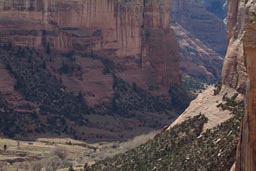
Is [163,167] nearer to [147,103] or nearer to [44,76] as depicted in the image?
[44,76]

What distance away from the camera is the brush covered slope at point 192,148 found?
3197 cm

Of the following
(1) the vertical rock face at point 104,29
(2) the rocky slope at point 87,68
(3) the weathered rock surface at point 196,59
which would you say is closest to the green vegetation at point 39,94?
(2) the rocky slope at point 87,68

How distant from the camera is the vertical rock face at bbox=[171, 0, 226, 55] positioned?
189500 millimetres

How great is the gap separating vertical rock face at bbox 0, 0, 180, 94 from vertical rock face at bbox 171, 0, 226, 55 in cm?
6877

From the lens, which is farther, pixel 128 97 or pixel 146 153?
pixel 128 97

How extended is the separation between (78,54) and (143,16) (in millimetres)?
14084

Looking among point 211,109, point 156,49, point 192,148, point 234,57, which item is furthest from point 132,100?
point 192,148

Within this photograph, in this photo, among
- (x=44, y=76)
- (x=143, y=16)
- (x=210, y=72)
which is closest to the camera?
(x=44, y=76)

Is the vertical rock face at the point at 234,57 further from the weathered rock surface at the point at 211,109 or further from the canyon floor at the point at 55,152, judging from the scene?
the canyon floor at the point at 55,152

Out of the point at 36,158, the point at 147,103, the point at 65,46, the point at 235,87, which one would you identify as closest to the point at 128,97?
the point at 147,103

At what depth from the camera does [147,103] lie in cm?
11081

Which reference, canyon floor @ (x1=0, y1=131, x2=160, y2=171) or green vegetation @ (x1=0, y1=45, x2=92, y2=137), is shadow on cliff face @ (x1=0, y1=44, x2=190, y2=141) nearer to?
green vegetation @ (x1=0, y1=45, x2=92, y2=137)

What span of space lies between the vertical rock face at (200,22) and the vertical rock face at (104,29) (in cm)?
6877

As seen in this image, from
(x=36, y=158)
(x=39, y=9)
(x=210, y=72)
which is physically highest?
(x=39, y=9)
